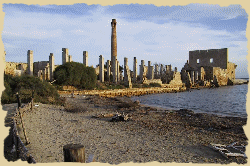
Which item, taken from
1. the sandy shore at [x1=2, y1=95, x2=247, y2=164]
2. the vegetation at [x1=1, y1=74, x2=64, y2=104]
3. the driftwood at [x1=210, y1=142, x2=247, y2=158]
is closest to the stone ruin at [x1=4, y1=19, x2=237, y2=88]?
the vegetation at [x1=1, y1=74, x2=64, y2=104]

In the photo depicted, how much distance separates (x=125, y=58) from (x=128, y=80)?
390 centimetres

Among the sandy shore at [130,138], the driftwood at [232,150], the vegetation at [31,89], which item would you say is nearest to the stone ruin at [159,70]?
the vegetation at [31,89]

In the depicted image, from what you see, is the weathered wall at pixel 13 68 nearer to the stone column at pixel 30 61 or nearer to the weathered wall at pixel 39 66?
the weathered wall at pixel 39 66

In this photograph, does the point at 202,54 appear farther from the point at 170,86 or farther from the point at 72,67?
the point at 72,67

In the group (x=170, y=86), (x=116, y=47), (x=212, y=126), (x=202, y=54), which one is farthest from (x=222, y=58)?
(x=212, y=126)

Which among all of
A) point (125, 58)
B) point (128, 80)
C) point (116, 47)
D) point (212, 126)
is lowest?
point (212, 126)

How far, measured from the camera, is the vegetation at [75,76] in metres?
22.2

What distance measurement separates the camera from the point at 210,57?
57750 mm

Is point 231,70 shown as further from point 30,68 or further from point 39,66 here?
point 30,68

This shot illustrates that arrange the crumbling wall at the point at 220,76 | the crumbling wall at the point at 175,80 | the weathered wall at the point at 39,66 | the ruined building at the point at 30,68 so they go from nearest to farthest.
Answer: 1. the ruined building at the point at 30,68
2. the weathered wall at the point at 39,66
3. the crumbling wall at the point at 175,80
4. the crumbling wall at the point at 220,76

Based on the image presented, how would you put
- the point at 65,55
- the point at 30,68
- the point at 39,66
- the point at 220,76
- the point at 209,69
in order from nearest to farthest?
1. the point at 30,68
2. the point at 65,55
3. the point at 39,66
4. the point at 209,69
5. the point at 220,76

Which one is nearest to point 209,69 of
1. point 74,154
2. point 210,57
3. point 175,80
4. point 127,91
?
point 210,57

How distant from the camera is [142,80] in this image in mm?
33906

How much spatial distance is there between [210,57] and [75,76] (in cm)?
4489
